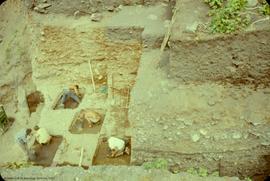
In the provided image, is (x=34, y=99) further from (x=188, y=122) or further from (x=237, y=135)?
(x=237, y=135)

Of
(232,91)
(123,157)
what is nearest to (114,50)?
(123,157)

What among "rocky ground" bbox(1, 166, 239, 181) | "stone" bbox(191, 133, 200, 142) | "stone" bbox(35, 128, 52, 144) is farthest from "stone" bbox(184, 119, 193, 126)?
"stone" bbox(35, 128, 52, 144)

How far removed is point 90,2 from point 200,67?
7.02ft

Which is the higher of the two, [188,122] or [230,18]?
[230,18]

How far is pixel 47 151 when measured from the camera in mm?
4832

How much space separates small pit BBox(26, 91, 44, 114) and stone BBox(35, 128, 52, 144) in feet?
3.22

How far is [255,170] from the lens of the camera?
3893 millimetres

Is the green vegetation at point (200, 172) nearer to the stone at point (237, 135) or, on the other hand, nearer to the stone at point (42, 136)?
the stone at point (237, 135)

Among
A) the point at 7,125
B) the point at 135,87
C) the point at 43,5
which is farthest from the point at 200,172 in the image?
the point at 43,5

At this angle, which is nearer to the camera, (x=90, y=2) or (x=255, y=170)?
(x=255, y=170)

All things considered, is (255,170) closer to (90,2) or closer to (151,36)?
(151,36)

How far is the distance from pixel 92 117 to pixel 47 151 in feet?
2.32

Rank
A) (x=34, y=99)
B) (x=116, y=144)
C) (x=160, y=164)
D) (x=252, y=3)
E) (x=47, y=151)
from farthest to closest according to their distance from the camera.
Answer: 1. (x=34, y=99)
2. (x=47, y=151)
3. (x=116, y=144)
4. (x=252, y=3)
5. (x=160, y=164)

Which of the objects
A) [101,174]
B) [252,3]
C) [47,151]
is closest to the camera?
[101,174]
